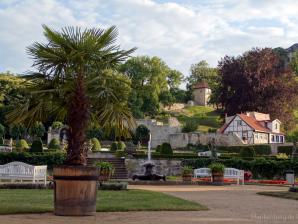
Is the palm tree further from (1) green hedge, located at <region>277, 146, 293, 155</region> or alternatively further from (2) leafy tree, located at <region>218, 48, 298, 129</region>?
(2) leafy tree, located at <region>218, 48, 298, 129</region>

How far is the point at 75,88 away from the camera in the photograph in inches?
382

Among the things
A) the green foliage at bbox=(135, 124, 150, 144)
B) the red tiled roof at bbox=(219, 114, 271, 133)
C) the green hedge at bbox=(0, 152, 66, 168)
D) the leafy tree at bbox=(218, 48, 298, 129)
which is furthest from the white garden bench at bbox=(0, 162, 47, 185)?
the leafy tree at bbox=(218, 48, 298, 129)

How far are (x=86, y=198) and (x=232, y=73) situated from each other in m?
56.2

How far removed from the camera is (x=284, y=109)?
65.0 m

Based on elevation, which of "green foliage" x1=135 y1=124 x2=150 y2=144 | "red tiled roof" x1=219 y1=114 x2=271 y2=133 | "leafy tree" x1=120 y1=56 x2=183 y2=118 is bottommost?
"green foliage" x1=135 y1=124 x2=150 y2=144

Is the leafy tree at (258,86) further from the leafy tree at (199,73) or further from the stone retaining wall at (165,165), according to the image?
the leafy tree at (199,73)

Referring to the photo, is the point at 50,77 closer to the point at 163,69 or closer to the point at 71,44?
the point at 71,44

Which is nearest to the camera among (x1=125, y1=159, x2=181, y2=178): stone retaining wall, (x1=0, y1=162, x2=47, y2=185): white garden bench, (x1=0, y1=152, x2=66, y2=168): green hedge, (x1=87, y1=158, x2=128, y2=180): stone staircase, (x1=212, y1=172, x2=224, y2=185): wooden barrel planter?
(x1=0, y1=162, x2=47, y2=185): white garden bench

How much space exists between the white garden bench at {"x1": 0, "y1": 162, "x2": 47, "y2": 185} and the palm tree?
10748mm

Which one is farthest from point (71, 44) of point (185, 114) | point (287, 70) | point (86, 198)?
point (185, 114)

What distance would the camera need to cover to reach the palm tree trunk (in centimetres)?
952

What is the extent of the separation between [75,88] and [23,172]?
38.6 ft

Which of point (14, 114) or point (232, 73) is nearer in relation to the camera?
point (14, 114)

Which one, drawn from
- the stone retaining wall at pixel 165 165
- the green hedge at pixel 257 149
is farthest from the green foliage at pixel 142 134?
the stone retaining wall at pixel 165 165
